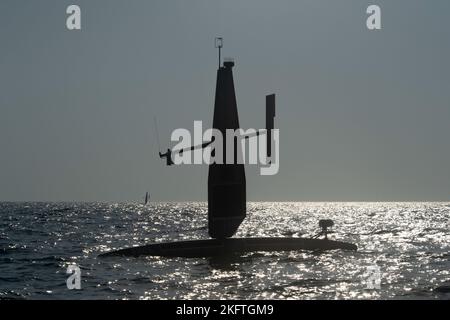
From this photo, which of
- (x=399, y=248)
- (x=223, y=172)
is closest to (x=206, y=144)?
(x=223, y=172)

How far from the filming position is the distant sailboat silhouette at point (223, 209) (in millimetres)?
37500

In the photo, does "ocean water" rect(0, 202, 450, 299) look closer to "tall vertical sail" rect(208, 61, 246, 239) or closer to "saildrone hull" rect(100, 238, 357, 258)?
"saildrone hull" rect(100, 238, 357, 258)

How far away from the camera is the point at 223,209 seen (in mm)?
38250

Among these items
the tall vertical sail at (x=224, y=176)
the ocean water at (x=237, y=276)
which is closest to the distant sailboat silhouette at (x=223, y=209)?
the tall vertical sail at (x=224, y=176)

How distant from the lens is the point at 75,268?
3169 centimetres

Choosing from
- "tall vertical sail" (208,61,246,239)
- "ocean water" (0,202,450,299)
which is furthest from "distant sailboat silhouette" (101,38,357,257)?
"ocean water" (0,202,450,299)

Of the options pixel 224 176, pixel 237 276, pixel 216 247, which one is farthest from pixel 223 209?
pixel 237 276

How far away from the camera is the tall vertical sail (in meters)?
37.9

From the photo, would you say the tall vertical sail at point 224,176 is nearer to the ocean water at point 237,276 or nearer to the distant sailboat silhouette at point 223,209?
the distant sailboat silhouette at point 223,209
